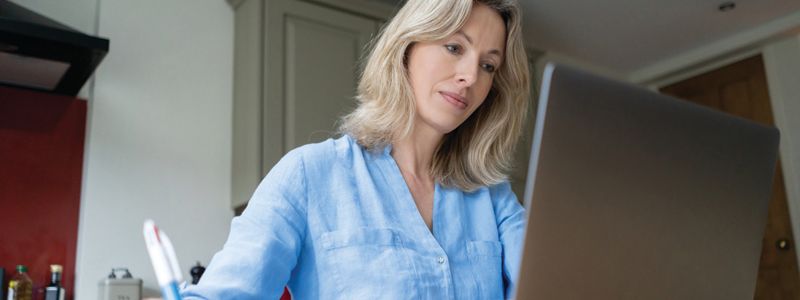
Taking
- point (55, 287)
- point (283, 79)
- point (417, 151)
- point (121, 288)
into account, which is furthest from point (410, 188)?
point (283, 79)

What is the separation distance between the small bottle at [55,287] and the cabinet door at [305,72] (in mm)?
756

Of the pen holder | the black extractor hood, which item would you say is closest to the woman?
the black extractor hood

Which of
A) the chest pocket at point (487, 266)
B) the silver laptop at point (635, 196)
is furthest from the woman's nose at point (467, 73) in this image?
the silver laptop at point (635, 196)

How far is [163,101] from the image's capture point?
2.76 meters

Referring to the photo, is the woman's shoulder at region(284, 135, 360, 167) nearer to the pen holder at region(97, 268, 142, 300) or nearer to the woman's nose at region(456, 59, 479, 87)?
the woman's nose at region(456, 59, 479, 87)

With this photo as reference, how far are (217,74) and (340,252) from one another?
2.11 m

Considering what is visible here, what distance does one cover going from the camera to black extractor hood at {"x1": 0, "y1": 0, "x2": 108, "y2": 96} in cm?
210

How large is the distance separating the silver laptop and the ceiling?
2695mm

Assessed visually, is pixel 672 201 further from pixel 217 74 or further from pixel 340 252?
pixel 217 74

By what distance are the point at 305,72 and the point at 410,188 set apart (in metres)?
1.83

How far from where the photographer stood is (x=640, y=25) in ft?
12.0

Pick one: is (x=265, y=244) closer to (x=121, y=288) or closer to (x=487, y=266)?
(x=487, y=266)

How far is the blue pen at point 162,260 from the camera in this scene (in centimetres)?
53

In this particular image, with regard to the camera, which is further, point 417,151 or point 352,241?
point 417,151
